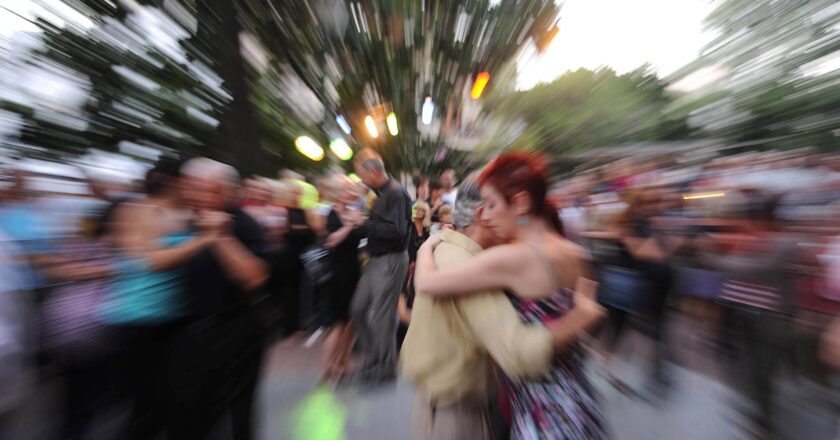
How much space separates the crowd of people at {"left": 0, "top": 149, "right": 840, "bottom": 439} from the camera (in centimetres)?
120

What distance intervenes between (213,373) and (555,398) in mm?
1679

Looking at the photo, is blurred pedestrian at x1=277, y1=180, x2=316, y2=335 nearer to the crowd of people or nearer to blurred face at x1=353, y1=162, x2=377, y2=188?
the crowd of people

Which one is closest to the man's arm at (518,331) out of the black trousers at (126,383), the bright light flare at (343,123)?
the black trousers at (126,383)

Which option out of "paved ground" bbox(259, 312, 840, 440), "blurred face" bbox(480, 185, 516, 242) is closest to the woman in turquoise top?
"paved ground" bbox(259, 312, 840, 440)

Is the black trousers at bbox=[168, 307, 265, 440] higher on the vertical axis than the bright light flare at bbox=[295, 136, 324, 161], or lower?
lower

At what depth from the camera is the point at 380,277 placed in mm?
3420

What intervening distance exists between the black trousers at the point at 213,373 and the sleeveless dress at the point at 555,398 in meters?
1.52

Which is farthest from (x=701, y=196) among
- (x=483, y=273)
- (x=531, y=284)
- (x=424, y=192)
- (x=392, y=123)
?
(x=392, y=123)

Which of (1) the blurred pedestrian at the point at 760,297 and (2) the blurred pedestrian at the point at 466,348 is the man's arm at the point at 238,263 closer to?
(2) the blurred pedestrian at the point at 466,348

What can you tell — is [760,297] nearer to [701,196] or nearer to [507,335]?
[701,196]

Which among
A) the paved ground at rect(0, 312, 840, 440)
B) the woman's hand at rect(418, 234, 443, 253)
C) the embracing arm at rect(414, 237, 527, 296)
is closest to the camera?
the embracing arm at rect(414, 237, 527, 296)

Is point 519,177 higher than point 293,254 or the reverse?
higher

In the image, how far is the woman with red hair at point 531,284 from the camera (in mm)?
1133

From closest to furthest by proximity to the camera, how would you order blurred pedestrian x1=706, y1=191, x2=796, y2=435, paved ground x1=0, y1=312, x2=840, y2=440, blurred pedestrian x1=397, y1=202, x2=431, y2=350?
1. blurred pedestrian x1=706, y1=191, x2=796, y2=435
2. paved ground x1=0, y1=312, x2=840, y2=440
3. blurred pedestrian x1=397, y1=202, x2=431, y2=350
